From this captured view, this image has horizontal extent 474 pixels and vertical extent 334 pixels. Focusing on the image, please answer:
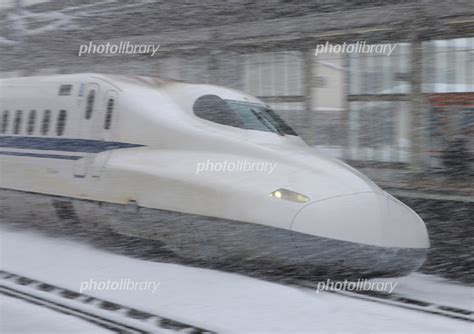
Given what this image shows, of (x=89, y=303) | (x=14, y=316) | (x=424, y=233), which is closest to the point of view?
(x=14, y=316)

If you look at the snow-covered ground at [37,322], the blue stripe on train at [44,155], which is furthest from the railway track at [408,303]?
the blue stripe on train at [44,155]

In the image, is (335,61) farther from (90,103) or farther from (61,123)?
(61,123)

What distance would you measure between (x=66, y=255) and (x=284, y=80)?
4.83 meters

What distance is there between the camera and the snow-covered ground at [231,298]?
16.3 ft

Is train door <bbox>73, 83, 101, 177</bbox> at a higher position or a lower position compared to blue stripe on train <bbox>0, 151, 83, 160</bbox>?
higher

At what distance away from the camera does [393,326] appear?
5.01m

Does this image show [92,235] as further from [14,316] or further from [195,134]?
[14,316]

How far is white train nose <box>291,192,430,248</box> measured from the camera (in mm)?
5922

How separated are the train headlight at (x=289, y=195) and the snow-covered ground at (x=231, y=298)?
763 mm

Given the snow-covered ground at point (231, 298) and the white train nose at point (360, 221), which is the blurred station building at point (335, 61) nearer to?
the white train nose at point (360, 221)

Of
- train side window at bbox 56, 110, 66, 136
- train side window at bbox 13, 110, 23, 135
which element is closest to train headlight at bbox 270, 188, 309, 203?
train side window at bbox 56, 110, 66, 136

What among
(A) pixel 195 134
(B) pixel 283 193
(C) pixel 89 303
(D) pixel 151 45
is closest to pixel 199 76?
(D) pixel 151 45

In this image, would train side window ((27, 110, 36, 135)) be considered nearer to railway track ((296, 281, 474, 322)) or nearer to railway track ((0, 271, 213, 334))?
railway track ((0, 271, 213, 334))

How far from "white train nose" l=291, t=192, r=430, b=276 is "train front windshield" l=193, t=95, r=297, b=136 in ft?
5.16
